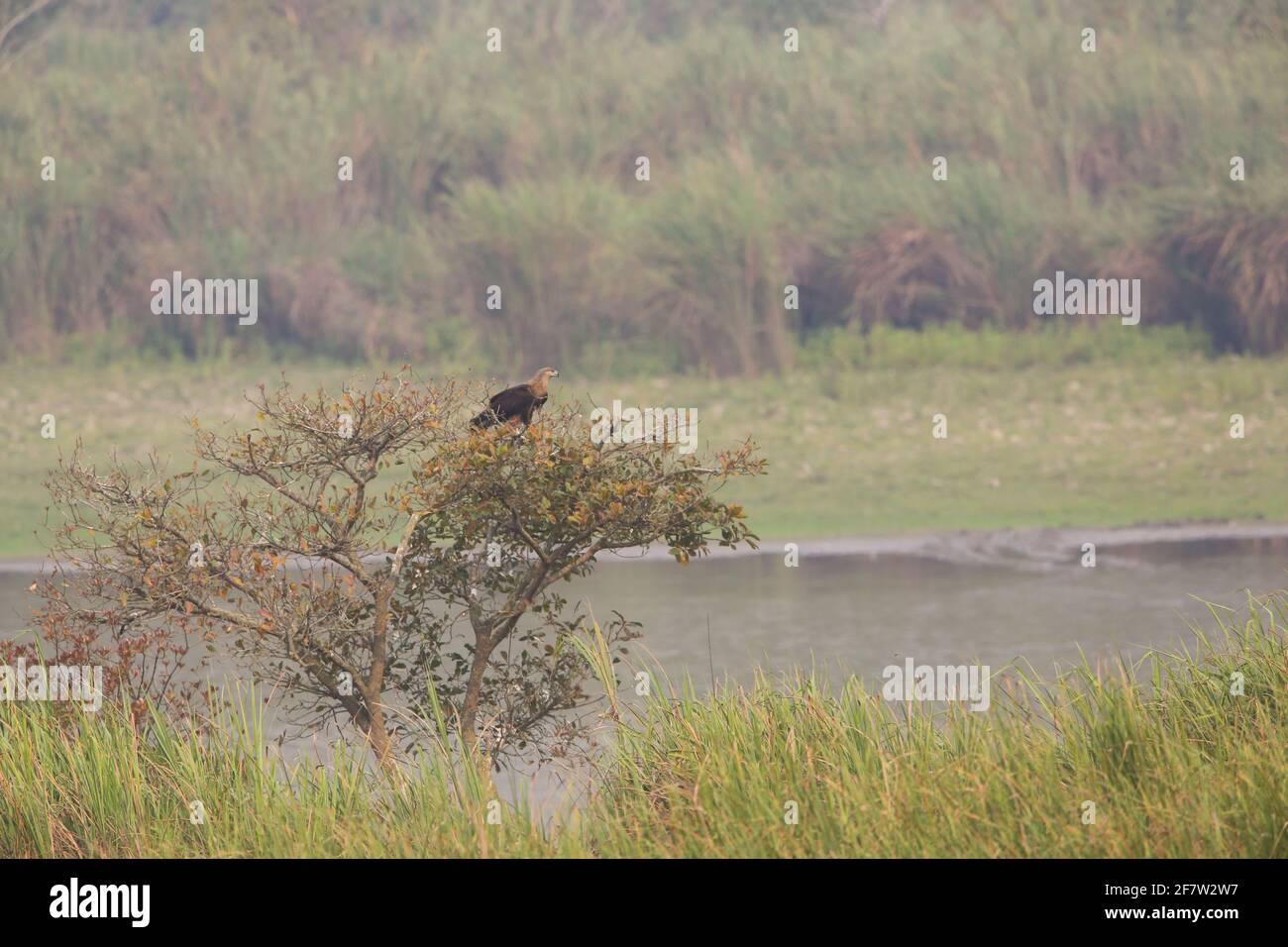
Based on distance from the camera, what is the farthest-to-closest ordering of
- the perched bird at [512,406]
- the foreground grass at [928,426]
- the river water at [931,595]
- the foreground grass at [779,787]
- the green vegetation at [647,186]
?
the green vegetation at [647,186] → the foreground grass at [928,426] → the river water at [931,595] → the perched bird at [512,406] → the foreground grass at [779,787]

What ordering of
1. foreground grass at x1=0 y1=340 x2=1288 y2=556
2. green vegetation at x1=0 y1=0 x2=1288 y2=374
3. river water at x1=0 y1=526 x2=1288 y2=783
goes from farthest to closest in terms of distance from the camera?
green vegetation at x1=0 y1=0 x2=1288 y2=374 → foreground grass at x1=0 y1=340 x2=1288 y2=556 → river water at x1=0 y1=526 x2=1288 y2=783

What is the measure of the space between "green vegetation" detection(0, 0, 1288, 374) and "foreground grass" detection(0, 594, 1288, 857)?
617 inches

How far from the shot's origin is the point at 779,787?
6.72m

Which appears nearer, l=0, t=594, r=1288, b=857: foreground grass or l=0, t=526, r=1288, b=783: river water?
l=0, t=594, r=1288, b=857: foreground grass

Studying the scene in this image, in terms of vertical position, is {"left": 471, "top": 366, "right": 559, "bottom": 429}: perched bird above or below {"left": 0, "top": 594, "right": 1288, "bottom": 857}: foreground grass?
above

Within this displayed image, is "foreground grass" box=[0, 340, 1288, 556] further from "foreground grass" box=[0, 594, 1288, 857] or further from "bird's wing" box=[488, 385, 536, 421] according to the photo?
"foreground grass" box=[0, 594, 1288, 857]

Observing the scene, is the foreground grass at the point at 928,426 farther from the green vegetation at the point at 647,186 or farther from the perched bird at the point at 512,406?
the perched bird at the point at 512,406

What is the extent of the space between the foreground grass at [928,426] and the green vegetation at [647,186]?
106 centimetres

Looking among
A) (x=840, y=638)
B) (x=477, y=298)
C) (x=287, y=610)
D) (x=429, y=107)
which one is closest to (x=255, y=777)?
(x=287, y=610)

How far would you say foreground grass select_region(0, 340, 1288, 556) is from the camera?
61.0ft

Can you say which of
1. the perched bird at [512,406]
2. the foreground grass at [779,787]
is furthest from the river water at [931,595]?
the foreground grass at [779,787]

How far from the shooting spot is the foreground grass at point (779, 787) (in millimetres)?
6277

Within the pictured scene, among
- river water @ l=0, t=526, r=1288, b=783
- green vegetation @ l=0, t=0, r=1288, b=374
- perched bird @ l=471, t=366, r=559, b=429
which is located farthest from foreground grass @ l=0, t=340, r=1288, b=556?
perched bird @ l=471, t=366, r=559, b=429
